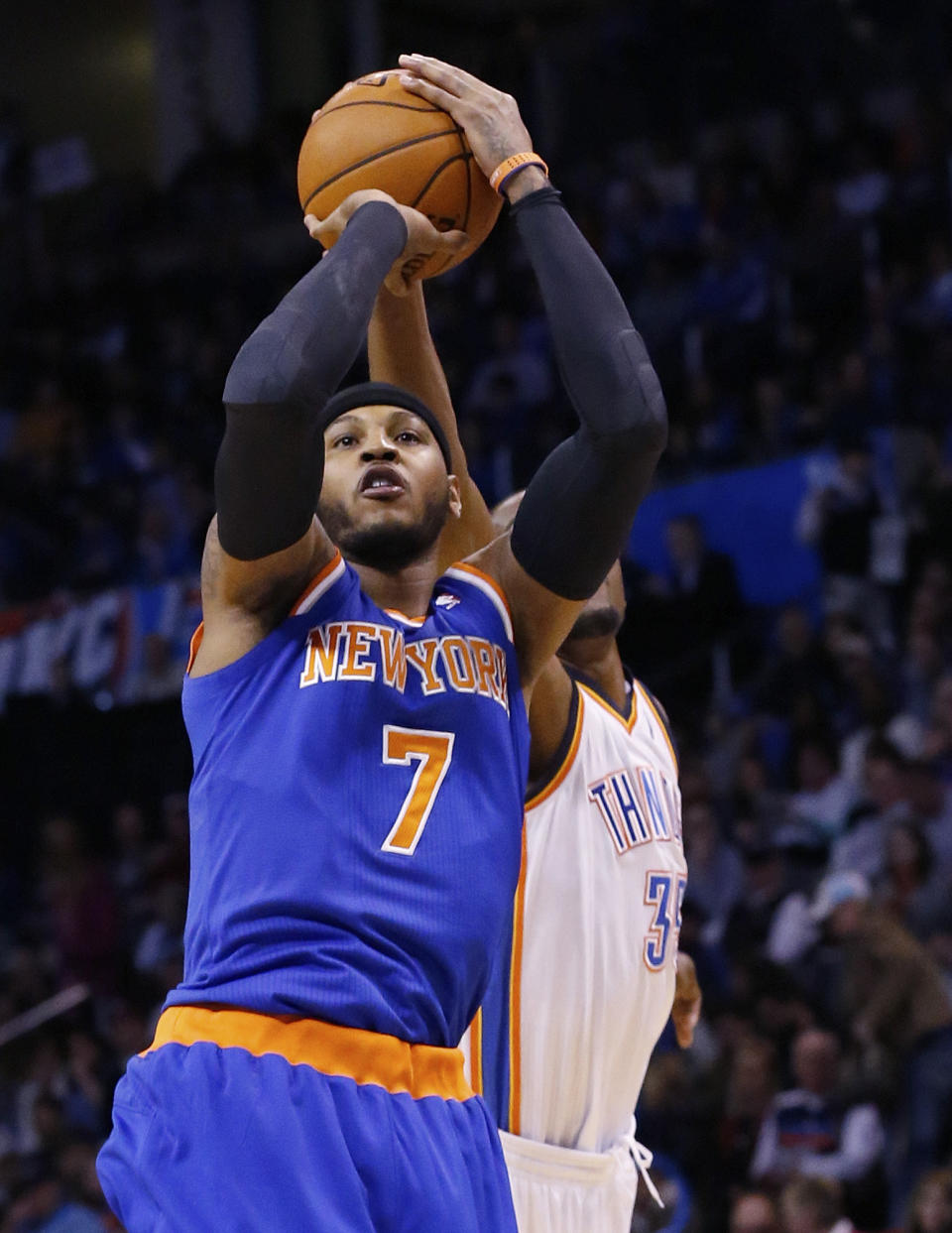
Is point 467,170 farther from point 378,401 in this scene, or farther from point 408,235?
point 378,401

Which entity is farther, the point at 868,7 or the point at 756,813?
the point at 868,7

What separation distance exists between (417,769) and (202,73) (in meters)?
15.9

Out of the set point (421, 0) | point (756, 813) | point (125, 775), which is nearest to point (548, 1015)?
point (756, 813)

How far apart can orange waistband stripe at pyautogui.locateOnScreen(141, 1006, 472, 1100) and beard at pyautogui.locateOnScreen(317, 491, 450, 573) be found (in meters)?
0.84

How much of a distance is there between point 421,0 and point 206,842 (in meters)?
16.0

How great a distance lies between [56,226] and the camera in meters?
18.4

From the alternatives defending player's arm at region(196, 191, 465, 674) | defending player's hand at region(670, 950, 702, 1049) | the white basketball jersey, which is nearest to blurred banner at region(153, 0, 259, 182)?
defending player's hand at region(670, 950, 702, 1049)

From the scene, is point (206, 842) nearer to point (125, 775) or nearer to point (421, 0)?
point (125, 775)

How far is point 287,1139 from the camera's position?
104 inches

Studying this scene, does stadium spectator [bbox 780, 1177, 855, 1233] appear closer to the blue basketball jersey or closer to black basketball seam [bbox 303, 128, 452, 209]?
the blue basketball jersey

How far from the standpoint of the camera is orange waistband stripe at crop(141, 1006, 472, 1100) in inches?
108

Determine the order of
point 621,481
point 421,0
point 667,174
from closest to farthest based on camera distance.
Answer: point 621,481, point 667,174, point 421,0

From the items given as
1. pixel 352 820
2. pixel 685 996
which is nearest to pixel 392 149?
pixel 352 820

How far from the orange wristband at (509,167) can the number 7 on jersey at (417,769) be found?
1029 mm
